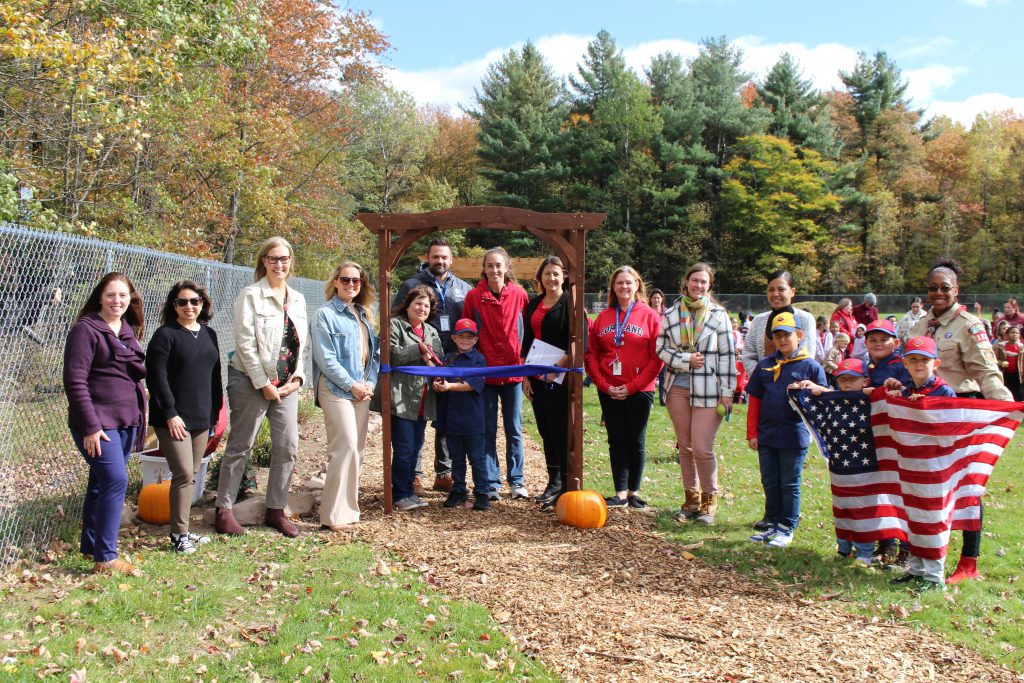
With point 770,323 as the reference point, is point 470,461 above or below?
below

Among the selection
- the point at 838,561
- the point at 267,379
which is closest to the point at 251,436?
the point at 267,379

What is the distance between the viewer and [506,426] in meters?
7.22

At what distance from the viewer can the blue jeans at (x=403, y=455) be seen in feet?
22.4

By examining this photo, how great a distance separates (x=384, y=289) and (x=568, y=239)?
1.65m

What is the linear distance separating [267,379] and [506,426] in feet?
7.78

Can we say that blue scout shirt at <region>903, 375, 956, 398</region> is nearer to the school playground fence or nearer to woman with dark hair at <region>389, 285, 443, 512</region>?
woman with dark hair at <region>389, 285, 443, 512</region>

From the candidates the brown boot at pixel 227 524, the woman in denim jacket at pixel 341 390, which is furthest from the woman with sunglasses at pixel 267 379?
the woman in denim jacket at pixel 341 390

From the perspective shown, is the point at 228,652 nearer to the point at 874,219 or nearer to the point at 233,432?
the point at 233,432

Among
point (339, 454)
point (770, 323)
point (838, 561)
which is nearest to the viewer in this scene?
point (838, 561)

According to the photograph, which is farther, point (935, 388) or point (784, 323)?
point (784, 323)

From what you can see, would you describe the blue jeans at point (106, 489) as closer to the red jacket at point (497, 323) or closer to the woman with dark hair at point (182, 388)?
the woman with dark hair at point (182, 388)

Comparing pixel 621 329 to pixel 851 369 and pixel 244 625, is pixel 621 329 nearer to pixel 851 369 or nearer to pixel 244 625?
pixel 851 369

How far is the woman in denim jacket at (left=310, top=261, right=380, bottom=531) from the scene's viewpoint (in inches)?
241

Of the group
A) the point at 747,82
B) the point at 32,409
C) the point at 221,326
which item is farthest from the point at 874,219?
the point at 32,409
